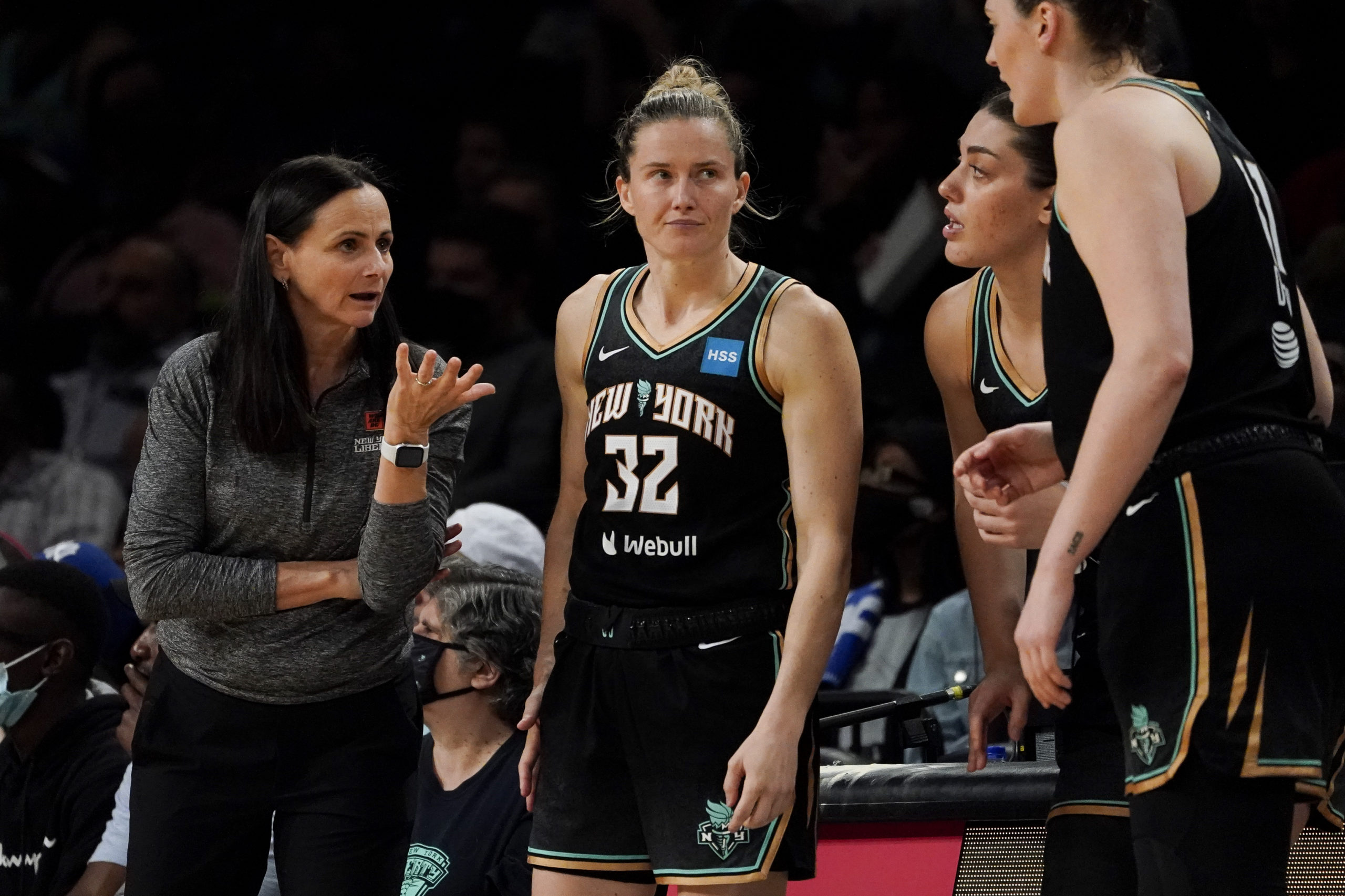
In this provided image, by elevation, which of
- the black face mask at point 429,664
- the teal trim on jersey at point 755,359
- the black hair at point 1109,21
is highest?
the black hair at point 1109,21

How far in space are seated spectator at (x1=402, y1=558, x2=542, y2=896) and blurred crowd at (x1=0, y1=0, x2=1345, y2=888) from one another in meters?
1.02

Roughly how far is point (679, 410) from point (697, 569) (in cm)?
26

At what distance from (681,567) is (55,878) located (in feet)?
7.18

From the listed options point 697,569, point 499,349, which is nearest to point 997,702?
point 697,569

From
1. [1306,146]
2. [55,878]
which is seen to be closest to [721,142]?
[55,878]

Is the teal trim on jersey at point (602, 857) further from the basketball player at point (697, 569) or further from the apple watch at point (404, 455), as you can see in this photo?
the apple watch at point (404, 455)

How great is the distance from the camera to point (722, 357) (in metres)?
2.51

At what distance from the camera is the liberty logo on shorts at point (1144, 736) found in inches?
68.7

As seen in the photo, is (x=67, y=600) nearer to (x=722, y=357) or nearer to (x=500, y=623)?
(x=500, y=623)

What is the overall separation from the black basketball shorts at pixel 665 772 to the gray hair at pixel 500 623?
3.49ft

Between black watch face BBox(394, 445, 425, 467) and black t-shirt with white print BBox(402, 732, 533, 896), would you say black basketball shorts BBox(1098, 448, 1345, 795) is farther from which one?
black t-shirt with white print BBox(402, 732, 533, 896)

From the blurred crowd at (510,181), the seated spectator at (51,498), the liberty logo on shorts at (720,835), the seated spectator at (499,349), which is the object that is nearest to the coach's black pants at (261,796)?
the liberty logo on shorts at (720,835)

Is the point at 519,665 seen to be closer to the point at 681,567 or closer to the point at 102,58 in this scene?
the point at 681,567

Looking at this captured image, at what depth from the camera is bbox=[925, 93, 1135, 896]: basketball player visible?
96.7 inches
